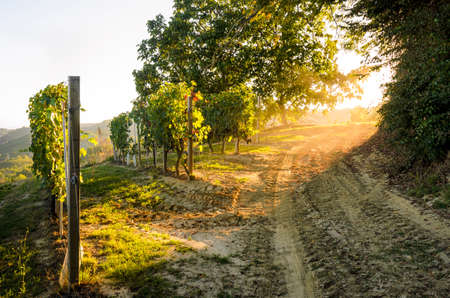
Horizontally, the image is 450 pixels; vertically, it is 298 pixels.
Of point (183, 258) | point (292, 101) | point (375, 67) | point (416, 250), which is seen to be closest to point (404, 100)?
point (375, 67)

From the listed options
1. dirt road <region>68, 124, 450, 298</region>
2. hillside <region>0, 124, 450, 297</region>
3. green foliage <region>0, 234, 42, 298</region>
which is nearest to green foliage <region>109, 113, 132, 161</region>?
hillside <region>0, 124, 450, 297</region>

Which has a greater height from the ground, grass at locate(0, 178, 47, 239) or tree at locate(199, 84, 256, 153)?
tree at locate(199, 84, 256, 153)

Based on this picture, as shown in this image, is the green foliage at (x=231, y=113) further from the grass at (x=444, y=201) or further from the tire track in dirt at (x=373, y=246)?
the grass at (x=444, y=201)

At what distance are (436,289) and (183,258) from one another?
169 inches

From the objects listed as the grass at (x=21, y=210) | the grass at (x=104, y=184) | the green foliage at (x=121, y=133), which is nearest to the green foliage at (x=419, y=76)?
the grass at (x=21, y=210)

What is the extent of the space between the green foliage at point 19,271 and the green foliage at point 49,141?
1.50 metres

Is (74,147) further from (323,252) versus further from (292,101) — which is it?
(292,101)

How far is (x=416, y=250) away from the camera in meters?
4.61

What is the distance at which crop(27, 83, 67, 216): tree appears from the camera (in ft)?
21.8

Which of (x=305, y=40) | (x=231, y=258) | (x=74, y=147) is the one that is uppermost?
(x=305, y=40)

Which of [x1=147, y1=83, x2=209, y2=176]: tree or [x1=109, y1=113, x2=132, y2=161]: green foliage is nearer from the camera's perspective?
[x1=147, y1=83, x2=209, y2=176]: tree

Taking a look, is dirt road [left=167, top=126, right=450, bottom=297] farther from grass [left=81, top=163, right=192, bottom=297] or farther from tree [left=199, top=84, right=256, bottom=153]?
tree [left=199, top=84, right=256, bottom=153]

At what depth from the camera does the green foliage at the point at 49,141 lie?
262 inches

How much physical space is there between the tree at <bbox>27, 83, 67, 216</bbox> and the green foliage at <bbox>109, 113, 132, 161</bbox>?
13987 mm
